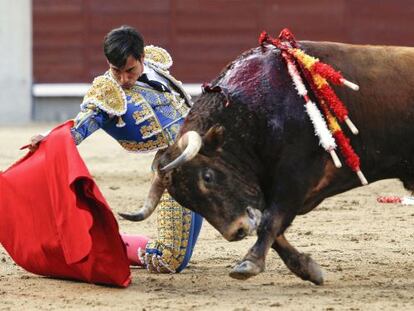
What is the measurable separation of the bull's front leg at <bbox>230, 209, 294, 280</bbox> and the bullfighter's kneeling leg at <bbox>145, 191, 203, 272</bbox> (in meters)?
0.52

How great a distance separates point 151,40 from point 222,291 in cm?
886

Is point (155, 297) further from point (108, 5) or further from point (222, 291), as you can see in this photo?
point (108, 5)

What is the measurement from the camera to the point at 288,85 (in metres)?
4.34

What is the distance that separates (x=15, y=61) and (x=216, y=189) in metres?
9.39

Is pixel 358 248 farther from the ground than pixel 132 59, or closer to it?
closer to it

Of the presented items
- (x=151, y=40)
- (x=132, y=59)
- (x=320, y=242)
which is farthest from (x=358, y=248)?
(x=151, y=40)

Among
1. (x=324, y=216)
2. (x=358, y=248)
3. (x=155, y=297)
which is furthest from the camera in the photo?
(x=324, y=216)

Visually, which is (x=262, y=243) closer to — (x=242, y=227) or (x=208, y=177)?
(x=242, y=227)

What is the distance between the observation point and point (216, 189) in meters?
4.24

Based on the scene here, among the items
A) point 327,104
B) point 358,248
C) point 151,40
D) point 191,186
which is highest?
point 327,104

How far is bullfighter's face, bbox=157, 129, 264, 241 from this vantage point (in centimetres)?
422

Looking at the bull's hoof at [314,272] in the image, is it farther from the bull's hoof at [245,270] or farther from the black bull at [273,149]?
the bull's hoof at [245,270]

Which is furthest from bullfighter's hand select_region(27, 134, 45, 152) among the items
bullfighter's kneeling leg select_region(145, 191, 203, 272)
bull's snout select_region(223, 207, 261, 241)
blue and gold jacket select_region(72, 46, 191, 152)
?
bull's snout select_region(223, 207, 261, 241)

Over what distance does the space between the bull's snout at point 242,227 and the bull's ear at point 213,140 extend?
24 cm
